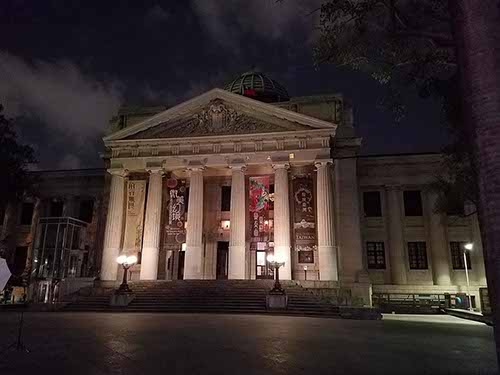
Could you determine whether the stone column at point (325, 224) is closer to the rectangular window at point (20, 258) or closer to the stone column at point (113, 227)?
the stone column at point (113, 227)

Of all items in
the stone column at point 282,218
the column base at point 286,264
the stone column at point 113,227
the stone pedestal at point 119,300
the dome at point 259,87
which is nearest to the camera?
the stone pedestal at point 119,300

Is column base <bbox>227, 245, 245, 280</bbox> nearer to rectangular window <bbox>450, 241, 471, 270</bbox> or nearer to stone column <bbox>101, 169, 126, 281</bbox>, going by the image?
stone column <bbox>101, 169, 126, 281</bbox>

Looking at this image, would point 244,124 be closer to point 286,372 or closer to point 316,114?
point 316,114

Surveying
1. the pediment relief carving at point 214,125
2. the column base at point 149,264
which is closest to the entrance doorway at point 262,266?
the column base at point 149,264

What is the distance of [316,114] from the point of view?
2980 cm

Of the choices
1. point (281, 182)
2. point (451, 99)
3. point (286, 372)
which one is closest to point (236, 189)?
Answer: point (281, 182)

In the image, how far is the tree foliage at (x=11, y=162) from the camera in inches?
1022

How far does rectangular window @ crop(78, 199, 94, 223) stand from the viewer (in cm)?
3441

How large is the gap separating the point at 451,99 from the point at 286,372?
8573mm

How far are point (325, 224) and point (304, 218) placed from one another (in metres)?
1.48

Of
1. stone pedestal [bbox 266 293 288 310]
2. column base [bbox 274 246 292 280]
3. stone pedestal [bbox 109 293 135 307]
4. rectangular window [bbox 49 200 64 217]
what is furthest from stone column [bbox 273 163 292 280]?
rectangular window [bbox 49 200 64 217]

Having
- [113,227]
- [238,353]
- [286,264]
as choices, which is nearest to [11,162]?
[113,227]

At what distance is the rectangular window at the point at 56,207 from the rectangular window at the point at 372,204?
90.5 ft

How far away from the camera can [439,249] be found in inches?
1110
